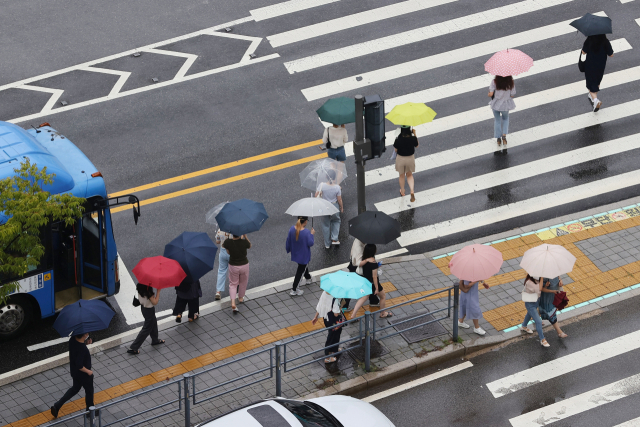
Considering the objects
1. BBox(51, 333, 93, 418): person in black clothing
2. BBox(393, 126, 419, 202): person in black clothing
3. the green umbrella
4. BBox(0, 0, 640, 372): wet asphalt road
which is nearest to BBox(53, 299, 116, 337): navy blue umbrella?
BBox(51, 333, 93, 418): person in black clothing

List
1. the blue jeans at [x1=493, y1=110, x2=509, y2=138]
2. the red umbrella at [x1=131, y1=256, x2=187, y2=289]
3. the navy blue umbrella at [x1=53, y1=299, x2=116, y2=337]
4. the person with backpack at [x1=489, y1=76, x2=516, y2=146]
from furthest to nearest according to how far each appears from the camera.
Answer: the blue jeans at [x1=493, y1=110, x2=509, y2=138], the person with backpack at [x1=489, y1=76, x2=516, y2=146], the red umbrella at [x1=131, y1=256, x2=187, y2=289], the navy blue umbrella at [x1=53, y1=299, x2=116, y2=337]

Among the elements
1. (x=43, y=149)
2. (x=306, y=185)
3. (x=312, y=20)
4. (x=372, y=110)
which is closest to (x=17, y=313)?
(x=43, y=149)

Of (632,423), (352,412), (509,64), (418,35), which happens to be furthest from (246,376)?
(418,35)

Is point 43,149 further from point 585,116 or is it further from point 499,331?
point 585,116

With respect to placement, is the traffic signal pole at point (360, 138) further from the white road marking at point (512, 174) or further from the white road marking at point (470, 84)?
the white road marking at point (470, 84)

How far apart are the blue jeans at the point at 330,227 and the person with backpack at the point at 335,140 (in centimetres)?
141

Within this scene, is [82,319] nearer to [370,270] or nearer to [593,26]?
[370,270]

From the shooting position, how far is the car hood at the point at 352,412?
11.4 meters

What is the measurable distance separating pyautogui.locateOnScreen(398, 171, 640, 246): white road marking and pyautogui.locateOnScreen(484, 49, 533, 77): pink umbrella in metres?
2.50

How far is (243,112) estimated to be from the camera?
802 inches

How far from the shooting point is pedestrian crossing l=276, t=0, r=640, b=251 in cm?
1808

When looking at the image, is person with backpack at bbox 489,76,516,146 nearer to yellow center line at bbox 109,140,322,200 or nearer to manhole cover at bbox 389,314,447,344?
yellow center line at bbox 109,140,322,200

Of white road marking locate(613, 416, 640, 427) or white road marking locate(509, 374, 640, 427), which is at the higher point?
white road marking locate(509, 374, 640, 427)

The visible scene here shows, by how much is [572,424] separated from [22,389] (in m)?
7.93
